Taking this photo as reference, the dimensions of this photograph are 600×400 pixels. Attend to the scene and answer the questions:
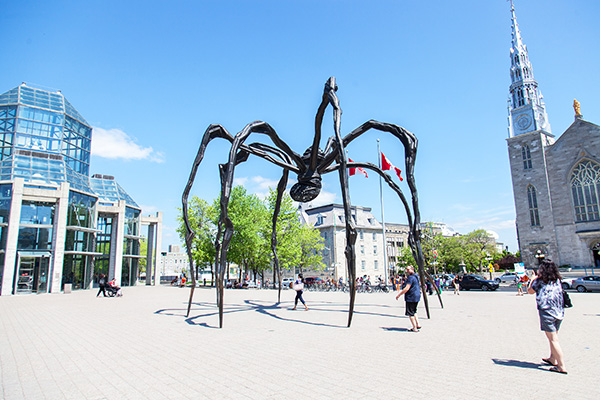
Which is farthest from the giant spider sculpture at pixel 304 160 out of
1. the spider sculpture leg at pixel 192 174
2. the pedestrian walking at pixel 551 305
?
the pedestrian walking at pixel 551 305

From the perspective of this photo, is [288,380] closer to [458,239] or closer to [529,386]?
[529,386]

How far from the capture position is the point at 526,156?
51.4 m

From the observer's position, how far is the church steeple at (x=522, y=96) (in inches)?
2076

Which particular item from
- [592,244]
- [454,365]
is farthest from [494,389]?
[592,244]

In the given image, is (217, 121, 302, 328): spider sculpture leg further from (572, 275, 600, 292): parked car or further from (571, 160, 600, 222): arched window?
(571, 160, 600, 222): arched window

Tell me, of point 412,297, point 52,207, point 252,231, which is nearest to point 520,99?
point 252,231

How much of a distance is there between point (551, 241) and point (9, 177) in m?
59.1

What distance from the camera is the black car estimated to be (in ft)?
95.8

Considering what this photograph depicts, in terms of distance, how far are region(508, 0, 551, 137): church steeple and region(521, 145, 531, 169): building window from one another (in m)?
2.90

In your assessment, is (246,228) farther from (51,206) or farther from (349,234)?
(349,234)

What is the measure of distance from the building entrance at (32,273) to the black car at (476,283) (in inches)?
1331

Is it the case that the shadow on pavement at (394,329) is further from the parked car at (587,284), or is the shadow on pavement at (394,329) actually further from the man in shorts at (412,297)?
the parked car at (587,284)

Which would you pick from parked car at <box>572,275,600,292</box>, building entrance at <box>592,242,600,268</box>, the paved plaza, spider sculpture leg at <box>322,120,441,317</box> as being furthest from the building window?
spider sculpture leg at <box>322,120,441,317</box>

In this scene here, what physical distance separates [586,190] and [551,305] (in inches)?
2049
